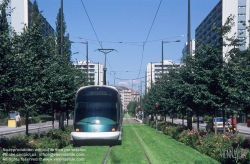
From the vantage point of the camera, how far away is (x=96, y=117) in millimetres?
17766

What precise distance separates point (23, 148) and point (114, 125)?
191 inches

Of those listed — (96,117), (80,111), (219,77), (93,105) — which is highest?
(219,77)

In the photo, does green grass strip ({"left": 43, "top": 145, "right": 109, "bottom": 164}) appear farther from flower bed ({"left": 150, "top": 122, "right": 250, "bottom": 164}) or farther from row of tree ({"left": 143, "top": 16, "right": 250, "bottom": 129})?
row of tree ({"left": 143, "top": 16, "right": 250, "bottom": 129})

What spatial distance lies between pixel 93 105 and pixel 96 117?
0.57 m

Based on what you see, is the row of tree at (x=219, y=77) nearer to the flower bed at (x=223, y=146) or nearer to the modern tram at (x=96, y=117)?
the flower bed at (x=223, y=146)

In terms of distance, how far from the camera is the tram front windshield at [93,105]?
58.5 feet

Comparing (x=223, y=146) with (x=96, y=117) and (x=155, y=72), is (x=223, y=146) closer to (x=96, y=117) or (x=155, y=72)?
(x=96, y=117)

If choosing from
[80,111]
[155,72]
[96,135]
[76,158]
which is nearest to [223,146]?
[96,135]

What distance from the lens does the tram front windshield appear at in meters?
17.8

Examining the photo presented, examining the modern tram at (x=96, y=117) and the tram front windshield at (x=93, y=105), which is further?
the tram front windshield at (x=93, y=105)

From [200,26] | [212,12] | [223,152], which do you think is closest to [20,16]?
[212,12]

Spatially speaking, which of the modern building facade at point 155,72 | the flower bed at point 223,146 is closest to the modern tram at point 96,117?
the flower bed at point 223,146

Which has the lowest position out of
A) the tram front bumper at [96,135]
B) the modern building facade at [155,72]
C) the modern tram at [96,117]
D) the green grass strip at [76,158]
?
the green grass strip at [76,158]

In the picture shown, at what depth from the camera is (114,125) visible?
17.7 metres
